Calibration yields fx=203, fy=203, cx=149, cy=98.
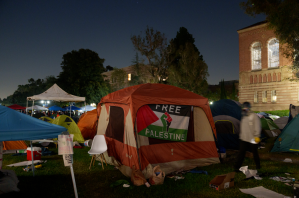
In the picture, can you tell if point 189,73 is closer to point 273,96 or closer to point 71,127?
point 273,96

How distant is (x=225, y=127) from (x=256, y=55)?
25.3 metres

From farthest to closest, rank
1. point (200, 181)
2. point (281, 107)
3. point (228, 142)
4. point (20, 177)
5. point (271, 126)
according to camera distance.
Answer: point (281, 107) < point (271, 126) < point (228, 142) < point (20, 177) < point (200, 181)

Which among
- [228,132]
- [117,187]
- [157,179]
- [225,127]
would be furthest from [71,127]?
[228,132]

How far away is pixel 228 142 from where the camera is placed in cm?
799

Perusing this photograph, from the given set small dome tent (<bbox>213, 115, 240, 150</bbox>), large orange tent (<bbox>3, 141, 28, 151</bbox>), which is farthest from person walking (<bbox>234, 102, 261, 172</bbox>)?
large orange tent (<bbox>3, 141, 28, 151</bbox>)

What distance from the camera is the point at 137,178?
440 cm

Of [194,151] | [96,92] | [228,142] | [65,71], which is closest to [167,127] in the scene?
[194,151]

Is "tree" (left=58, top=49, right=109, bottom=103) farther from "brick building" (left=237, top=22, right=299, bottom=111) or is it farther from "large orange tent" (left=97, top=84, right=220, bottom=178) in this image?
"large orange tent" (left=97, top=84, right=220, bottom=178)

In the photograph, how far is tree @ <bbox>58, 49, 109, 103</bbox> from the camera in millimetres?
26656

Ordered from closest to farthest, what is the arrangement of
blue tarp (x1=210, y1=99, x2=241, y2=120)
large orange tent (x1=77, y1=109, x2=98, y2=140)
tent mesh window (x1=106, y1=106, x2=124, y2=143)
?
tent mesh window (x1=106, y1=106, x2=124, y2=143) → blue tarp (x1=210, y1=99, x2=241, y2=120) → large orange tent (x1=77, y1=109, x2=98, y2=140)

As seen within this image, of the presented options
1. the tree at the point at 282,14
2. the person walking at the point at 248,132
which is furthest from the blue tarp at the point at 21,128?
the tree at the point at 282,14

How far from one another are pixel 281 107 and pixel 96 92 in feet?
80.0

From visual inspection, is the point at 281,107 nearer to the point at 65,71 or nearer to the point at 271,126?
the point at 271,126

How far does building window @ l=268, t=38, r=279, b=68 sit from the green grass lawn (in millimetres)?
25796
